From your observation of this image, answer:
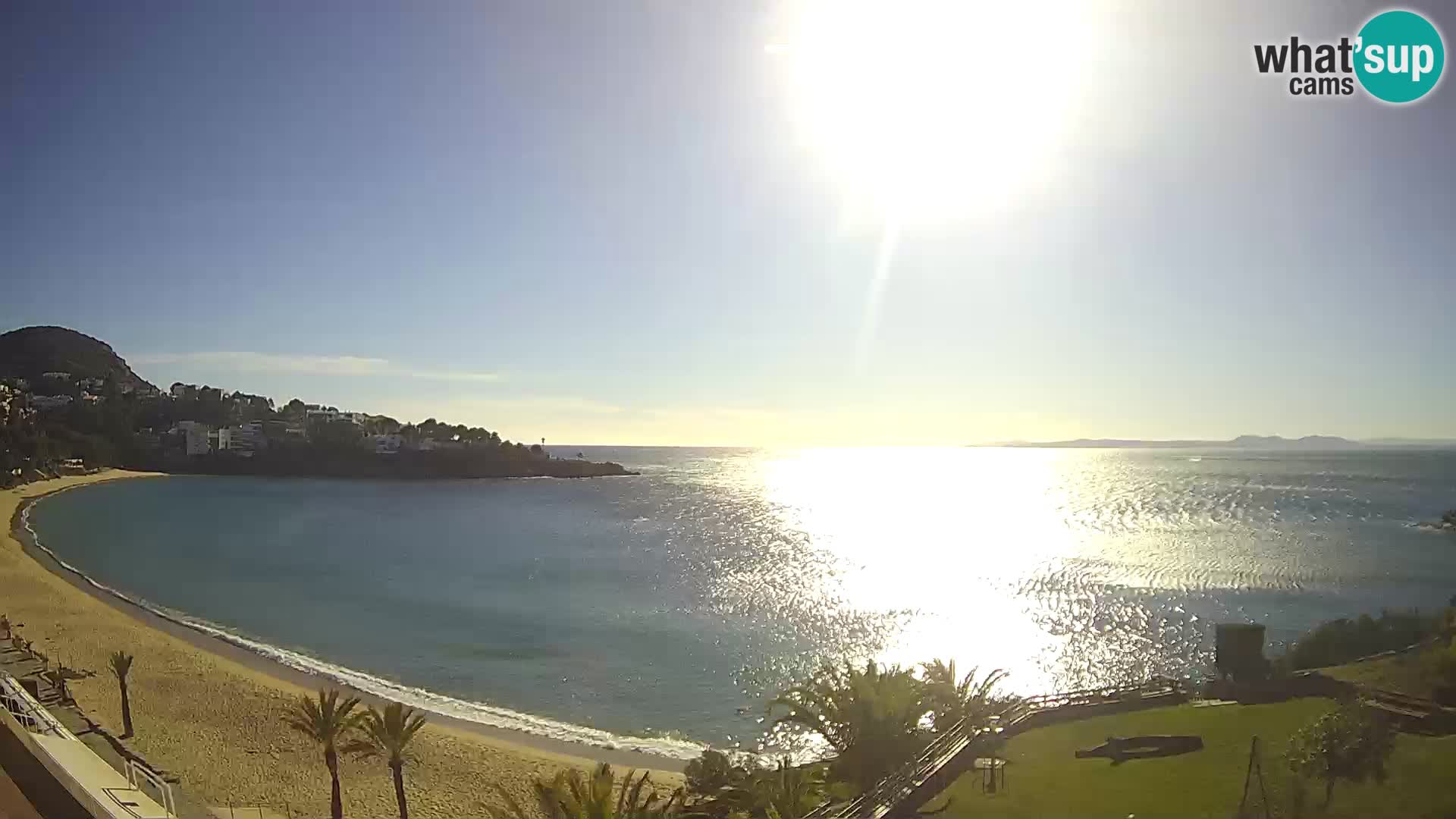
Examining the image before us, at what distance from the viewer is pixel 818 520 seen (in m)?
105

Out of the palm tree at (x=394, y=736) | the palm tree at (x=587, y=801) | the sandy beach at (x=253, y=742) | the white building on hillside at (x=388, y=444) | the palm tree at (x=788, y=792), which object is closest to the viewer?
the palm tree at (x=587, y=801)

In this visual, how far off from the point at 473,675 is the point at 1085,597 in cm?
3931

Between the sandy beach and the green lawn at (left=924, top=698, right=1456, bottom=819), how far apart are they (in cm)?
1147

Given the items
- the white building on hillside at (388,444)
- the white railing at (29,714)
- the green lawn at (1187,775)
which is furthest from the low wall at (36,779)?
the white building on hillside at (388,444)

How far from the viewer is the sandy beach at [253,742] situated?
23766 mm

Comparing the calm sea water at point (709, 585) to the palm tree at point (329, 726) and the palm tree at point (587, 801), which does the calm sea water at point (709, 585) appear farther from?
the palm tree at point (587, 801)

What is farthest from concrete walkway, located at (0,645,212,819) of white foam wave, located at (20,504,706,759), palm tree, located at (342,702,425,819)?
white foam wave, located at (20,504,706,759)

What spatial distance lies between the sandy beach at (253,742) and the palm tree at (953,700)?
8535mm

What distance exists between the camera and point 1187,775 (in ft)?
49.5

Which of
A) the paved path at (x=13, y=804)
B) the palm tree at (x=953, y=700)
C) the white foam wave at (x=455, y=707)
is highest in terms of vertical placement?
the paved path at (x=13, y=804)

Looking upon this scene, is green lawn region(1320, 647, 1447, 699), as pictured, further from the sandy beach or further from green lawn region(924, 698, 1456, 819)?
the sandy beach

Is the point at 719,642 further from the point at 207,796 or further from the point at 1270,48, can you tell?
the point at 1270,48

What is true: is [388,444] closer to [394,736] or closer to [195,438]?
[195,438]

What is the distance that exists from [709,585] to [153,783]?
143ft
